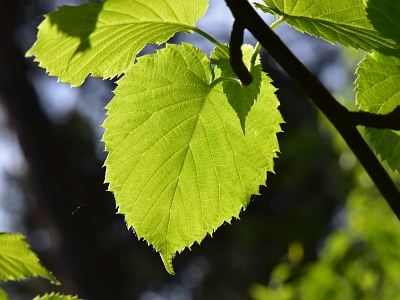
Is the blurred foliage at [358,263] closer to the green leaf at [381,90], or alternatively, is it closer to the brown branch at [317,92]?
the green leaf at [381,90]

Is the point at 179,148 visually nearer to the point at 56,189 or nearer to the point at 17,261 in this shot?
the point at 17,261

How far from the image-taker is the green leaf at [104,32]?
0.59 m

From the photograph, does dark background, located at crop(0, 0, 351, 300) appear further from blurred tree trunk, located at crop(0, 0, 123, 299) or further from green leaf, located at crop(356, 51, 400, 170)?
green leaf, located at crop(356, 51, 400, 170)

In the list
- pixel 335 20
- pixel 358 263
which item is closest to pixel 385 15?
pixel 335 20

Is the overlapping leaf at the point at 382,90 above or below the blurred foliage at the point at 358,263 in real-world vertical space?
above

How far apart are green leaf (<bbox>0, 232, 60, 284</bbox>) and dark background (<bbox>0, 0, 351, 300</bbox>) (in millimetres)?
5157

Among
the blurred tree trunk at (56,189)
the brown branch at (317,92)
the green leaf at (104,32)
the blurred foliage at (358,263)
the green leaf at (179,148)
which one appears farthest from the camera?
the blurred tree trunk at (56,189)

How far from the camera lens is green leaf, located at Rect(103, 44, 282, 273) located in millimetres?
716

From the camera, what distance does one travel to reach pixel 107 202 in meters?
9.88

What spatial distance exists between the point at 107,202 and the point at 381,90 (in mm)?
9518

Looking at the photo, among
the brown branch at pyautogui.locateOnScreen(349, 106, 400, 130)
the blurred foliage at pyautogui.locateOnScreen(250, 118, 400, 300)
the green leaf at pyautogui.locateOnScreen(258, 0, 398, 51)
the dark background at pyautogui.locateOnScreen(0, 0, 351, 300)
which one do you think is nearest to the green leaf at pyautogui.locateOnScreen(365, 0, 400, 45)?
the green leaf at pyautogui.locateOnScreen(258, 0, 398, 51)

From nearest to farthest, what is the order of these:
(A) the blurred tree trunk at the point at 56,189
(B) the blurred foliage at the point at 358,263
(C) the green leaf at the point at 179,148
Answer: (C) the green leaf at the point at 179,148, (B) the blurred foliage at the point at 358,263, (A) the blurred tree trunk at the point at 56,189

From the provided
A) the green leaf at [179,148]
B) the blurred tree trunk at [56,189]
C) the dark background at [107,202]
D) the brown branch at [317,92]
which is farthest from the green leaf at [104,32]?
the blurred tree trunk at [56,189]

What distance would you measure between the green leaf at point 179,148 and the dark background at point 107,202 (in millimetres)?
5168
